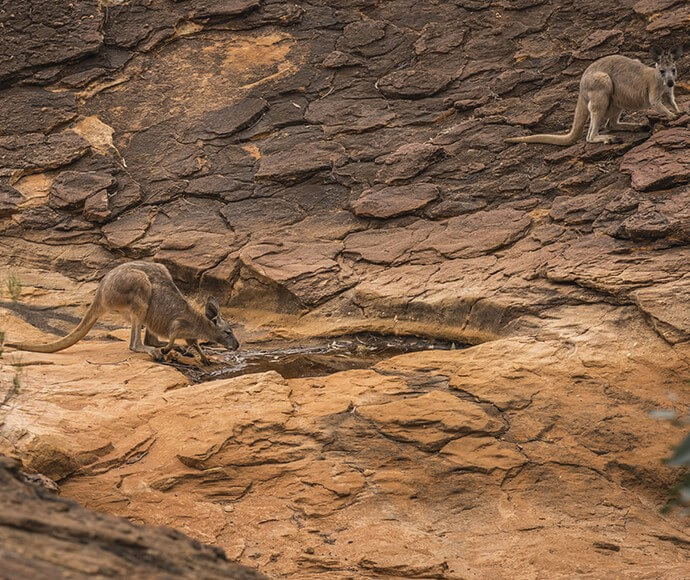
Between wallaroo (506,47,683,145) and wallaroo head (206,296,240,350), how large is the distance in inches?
173

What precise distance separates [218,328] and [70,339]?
4.20 ft

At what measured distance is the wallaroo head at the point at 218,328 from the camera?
8703 millimetres

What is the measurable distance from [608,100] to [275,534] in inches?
271

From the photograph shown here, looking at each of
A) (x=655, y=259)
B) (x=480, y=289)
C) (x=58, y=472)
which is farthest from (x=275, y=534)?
(x=655, y=259)

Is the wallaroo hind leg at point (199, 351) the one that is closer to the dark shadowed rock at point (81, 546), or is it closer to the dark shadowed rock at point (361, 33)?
the dark shadowed rock at point (81, 546)

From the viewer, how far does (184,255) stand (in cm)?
1054

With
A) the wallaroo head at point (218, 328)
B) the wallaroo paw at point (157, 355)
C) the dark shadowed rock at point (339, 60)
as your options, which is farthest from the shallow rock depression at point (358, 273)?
the wallaroo head at point (218, 328)

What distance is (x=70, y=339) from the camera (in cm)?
845

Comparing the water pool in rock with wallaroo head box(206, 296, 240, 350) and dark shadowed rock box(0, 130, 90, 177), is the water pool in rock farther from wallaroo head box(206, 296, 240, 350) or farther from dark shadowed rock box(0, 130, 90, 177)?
dark shadowed rock box(0, 130, 90, 177)

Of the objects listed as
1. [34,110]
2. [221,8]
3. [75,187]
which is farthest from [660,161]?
[34,110]

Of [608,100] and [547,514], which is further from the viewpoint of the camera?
[608,100]

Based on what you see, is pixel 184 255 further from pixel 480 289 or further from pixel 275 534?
pixel 275 534

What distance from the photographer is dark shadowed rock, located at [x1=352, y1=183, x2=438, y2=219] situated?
10719 millimetres

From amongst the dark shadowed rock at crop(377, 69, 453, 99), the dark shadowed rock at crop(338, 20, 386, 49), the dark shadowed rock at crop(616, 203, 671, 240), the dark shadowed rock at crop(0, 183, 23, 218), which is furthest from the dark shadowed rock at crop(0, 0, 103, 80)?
the dark shadowed rock at crop(616, 203, 671, 240)
